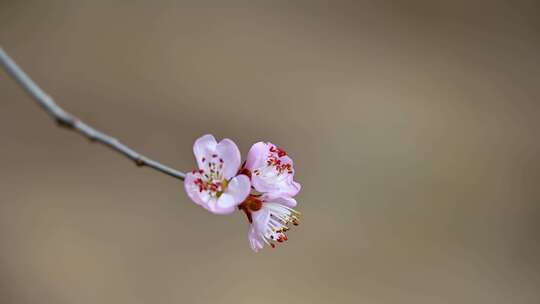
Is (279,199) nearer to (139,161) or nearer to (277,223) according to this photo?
(277,223)

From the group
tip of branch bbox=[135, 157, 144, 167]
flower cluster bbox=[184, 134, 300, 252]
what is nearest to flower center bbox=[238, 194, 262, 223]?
flower cluster bbox=[184, 134, 300, 252]

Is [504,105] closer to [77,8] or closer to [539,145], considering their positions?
[539,145]

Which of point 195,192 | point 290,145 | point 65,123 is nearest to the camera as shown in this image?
point 65,123

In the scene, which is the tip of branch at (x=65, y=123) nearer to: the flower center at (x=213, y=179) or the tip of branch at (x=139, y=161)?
the tip of branch at (x=139, y=161)

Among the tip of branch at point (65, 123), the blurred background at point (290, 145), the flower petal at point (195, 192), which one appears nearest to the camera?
the tip of branch at point (65, 123)

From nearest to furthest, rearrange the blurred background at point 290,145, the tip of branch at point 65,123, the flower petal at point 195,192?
the tip of branch at point 65,123
the flower petal at point 195,192
the blurred background at point 290,145

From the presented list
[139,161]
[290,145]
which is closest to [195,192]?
[139,161]

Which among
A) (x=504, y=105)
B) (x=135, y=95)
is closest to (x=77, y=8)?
(x=135, y=95)

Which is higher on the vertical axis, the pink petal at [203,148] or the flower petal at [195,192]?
the pink petal at [203,148]

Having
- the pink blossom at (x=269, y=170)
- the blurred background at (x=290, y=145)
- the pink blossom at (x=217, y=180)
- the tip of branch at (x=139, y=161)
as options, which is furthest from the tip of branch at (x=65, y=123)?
the blurred background at (x=290, y=145)
